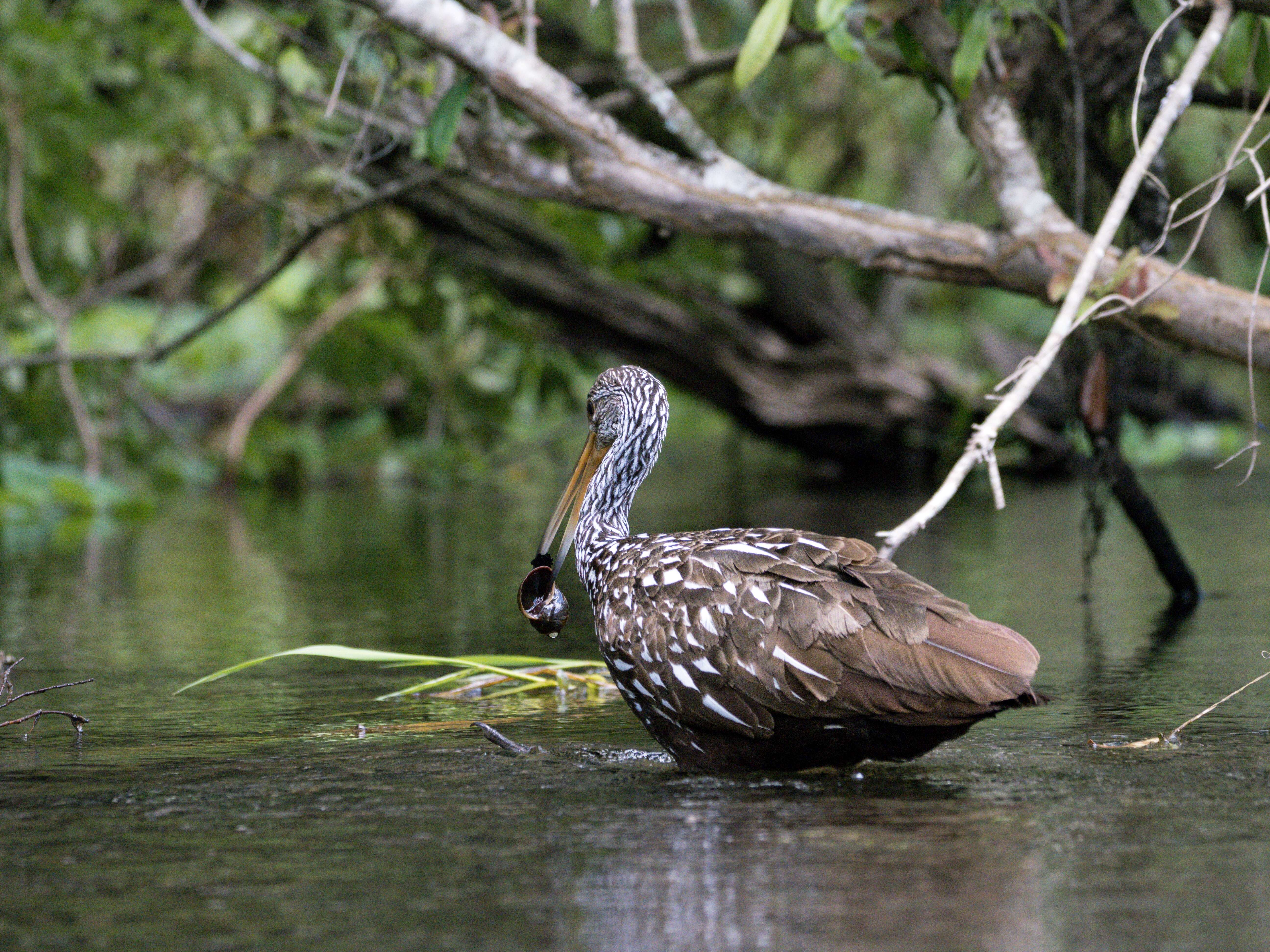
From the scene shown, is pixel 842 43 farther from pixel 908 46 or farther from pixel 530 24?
pixel 530 24

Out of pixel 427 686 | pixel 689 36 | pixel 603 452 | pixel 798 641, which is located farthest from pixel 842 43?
pixel 427 686

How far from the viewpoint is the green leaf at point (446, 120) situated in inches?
236

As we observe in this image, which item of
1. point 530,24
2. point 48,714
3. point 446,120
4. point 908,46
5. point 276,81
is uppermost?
point 276,81

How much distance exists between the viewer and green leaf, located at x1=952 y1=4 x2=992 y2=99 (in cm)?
554

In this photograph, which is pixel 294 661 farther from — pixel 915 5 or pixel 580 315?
pixel 580 315

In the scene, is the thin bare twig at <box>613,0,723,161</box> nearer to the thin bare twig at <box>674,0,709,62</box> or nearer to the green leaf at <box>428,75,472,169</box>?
the thin bare twig at <box>674,0,709,62</box>

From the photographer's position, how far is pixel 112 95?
1202 cm

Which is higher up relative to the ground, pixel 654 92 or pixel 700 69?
pixel 700 69

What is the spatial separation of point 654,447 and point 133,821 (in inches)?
83.4

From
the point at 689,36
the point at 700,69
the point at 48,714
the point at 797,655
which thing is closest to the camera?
the point at 797,655

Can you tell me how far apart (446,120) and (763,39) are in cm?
128

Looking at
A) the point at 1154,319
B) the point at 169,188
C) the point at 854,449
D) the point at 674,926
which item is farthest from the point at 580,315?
the point at 674,926

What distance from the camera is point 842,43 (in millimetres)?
5586

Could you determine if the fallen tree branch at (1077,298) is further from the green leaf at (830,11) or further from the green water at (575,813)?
the green leaf at (830,11)
